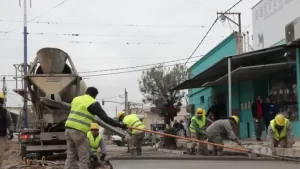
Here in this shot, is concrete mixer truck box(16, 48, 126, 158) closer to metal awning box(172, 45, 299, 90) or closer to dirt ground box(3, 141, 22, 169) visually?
dirt ground box(3, 141, 22, 169)

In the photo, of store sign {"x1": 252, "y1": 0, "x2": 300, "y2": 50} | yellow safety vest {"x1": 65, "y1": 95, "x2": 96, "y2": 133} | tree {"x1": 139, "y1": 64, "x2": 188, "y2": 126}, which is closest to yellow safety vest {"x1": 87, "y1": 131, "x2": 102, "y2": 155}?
yellow safety vest {"x1": 65, "y1": 95, "x2": 96, "y2": 133}

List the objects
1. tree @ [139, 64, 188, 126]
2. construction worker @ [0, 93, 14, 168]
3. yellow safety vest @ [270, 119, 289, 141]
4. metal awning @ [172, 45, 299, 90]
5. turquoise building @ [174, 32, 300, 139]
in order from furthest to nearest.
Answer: tree @ [139, 64, 188, 126] < turquoise building @ [174, 32, 300, 139] < metal awning @ [172, 45, 299, 90] < yellow safety vest @ [270, 119, 289, 141] < construction worker @ [0, 93, 14, 168]

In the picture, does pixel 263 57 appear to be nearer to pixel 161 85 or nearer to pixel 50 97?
pixel 50 97

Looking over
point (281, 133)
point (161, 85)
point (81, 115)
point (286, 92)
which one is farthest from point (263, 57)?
point (161, 85)

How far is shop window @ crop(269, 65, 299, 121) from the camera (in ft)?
53.8

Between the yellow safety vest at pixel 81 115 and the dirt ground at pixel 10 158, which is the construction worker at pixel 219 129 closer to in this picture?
the yellow safety vest at pixel 81 115

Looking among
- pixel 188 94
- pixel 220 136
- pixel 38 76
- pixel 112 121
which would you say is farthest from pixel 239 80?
pixel 188 94

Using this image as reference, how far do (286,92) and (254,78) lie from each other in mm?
3061

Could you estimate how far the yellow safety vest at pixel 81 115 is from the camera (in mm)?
8258

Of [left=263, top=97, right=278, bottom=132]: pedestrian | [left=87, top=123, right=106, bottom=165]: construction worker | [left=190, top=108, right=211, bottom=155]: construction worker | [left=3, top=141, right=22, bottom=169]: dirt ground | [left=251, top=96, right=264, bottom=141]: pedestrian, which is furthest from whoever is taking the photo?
[left=251, top=96, right=264, bottom=141]: pedestrian

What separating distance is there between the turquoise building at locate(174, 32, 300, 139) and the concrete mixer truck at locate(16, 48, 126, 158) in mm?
5075

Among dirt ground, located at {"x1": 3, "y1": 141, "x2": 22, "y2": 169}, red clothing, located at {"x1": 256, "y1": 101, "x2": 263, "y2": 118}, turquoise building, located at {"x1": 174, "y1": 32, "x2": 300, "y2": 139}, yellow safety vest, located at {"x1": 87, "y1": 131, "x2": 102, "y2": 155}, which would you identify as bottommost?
dirt ground, located at {"x1": 3, "y1": 141, "x2": 22, "y2": 169}

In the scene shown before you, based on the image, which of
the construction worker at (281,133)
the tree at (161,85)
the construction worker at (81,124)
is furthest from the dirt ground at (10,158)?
the tree at (161,85)

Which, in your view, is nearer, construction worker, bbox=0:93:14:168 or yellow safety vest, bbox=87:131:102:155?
construction worker, bbox=0:93:14:168
